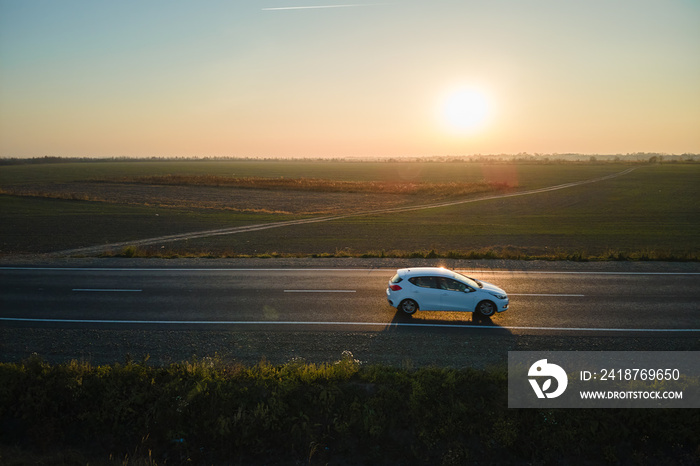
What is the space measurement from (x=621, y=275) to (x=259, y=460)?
65.6 ft

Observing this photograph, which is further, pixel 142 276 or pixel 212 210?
pixel 212 210

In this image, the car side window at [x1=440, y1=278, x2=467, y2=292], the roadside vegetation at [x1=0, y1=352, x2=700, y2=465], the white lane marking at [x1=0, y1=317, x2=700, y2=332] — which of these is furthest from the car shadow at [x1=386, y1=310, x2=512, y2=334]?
the roadside vegetation at [x1=0, y1=352, x2=700, y2=465]

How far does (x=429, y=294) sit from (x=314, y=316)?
4230 millimetres

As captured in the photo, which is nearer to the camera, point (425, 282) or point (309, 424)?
point (309, 424)

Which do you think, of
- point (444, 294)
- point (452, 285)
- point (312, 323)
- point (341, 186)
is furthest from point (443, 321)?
point (341, 186)

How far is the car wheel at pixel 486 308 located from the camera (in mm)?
16141

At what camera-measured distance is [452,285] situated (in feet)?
53.2

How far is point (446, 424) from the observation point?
30.0 ft

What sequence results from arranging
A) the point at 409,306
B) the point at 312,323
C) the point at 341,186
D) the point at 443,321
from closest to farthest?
the point at 312,323
the point at 443,321
the point at 409,306
the point at 341,186

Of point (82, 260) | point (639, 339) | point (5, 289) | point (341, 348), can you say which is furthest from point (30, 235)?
point (639, 339)

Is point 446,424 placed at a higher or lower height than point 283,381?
lower

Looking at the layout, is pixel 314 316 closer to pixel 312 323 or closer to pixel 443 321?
pixel 312 323

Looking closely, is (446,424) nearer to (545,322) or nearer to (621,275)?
(545,322)

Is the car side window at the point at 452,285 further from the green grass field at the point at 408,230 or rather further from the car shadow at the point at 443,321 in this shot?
the green grass field at the point at 408,230
